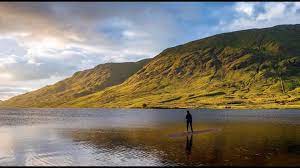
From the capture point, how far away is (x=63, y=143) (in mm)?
62219

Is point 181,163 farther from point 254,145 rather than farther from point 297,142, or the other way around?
point 297,142

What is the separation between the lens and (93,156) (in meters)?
47.6

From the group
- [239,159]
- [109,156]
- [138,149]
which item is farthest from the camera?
[138,149]

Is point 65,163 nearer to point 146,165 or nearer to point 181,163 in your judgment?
point 146,165

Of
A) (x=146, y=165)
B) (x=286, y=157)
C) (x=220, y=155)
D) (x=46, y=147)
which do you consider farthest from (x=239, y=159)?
(x=46, y=147)

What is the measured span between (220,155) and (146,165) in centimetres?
1107

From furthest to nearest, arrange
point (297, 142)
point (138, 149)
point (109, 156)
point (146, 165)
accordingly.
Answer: point (297, 142)
point (138, 149)
point (109, 156)
point (146, 165)

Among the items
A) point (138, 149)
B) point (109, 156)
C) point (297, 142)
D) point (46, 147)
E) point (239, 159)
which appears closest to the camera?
point (239, 159)


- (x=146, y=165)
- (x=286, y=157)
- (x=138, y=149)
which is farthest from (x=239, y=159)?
(x=138, y=149)

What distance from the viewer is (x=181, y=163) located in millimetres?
42156

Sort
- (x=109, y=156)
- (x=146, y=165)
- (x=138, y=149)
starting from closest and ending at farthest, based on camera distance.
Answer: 1. (x=146, y=165)
2. (x=109, y=156)
3. (x=138, y=149)

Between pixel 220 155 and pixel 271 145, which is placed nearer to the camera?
pixel 220 155

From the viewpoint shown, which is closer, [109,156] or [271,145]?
[109,156]

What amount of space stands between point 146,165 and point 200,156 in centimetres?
870
